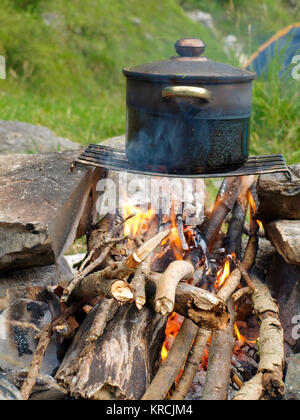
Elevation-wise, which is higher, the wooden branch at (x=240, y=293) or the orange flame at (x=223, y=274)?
the orange flame at (x=223, y=274)

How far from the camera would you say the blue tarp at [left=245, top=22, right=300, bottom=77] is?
4.41m

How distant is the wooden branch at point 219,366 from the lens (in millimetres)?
1725

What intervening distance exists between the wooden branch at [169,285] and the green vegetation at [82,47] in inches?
139

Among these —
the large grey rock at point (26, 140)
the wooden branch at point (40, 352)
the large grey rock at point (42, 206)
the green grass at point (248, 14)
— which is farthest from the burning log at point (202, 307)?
the green grass at point (248, 14)

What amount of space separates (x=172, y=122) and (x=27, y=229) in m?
0.65

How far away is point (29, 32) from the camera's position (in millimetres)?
6500

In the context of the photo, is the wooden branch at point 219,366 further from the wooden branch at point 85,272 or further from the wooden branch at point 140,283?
the wooden branch at point 85,272

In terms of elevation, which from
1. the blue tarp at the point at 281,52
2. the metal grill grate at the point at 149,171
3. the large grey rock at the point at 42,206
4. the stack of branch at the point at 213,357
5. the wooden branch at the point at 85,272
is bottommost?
the stack of branch at the point at 213,357

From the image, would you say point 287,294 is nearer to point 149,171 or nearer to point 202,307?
point 202,307

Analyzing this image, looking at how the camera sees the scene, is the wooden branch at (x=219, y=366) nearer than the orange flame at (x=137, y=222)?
Yes

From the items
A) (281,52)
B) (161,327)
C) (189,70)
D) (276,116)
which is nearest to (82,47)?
(281,52)

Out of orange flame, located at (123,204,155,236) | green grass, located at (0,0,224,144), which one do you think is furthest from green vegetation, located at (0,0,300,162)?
orange flame, located at (123,204,155,236)
